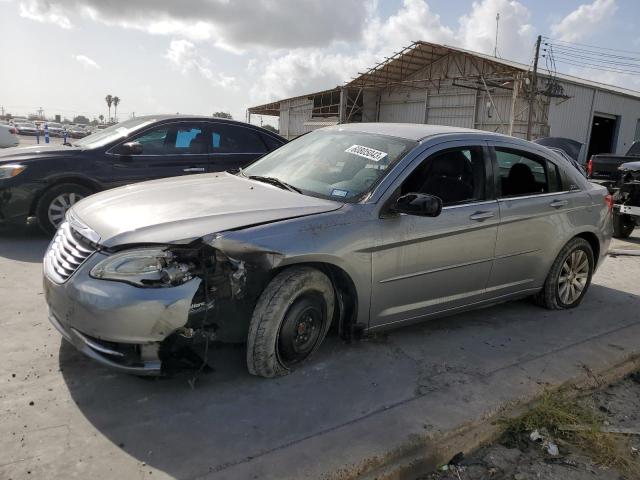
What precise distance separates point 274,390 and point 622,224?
831 centimetres

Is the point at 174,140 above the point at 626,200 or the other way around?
above

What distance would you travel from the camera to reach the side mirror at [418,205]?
11.2 ft


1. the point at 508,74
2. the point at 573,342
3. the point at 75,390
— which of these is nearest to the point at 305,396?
the point at 75,390

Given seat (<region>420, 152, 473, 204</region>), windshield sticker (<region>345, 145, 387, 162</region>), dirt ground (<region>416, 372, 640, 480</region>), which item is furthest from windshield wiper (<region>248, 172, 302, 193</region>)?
dirt ground (<region>416, 372, 640, 480</region>)

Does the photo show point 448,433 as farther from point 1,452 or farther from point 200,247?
point 1,452

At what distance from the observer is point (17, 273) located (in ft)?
16.6

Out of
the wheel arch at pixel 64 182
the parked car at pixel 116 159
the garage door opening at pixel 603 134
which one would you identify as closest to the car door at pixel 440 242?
the parked car at pixel 116 159

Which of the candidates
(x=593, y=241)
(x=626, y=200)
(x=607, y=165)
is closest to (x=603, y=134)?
(x=607, y=165)

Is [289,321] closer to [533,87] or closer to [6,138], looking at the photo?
[533,87]

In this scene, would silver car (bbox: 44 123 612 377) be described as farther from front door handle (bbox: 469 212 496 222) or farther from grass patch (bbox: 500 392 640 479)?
grass patch (bbox: 500 392 640 479)

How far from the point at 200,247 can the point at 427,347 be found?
1.99 m

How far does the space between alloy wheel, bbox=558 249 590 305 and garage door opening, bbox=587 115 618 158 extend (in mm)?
24388

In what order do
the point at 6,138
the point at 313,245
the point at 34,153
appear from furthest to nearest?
1. the point at 6,138
2. the point at 34,153
3. the point at 313,245

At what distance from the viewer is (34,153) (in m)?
6.34
